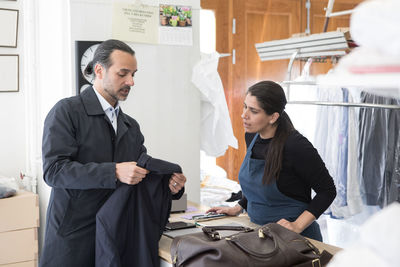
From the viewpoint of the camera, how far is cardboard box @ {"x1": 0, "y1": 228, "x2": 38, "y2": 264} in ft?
10.5

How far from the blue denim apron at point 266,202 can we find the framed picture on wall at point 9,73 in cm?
210

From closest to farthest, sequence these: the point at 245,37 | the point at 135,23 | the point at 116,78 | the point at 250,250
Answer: the point at 250,250 < the point at 116,78 < the point at 135,23 < the point at 245,37

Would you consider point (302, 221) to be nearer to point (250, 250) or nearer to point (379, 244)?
point (250, 250)

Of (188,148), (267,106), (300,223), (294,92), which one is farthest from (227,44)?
(300,223)

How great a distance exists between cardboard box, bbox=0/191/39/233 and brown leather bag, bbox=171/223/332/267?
183cm

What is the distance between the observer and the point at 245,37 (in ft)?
17.0

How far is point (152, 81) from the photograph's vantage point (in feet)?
10.7

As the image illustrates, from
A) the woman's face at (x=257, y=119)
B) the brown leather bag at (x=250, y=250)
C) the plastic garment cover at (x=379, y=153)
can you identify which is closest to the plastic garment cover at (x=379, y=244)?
the brown leather bag at (x=250, y=250)

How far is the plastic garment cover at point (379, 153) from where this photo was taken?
3584 millimetres

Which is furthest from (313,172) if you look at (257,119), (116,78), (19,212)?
(19,212)

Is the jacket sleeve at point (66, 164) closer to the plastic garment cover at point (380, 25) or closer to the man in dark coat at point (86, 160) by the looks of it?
the man in dark coat at point (86, 160)

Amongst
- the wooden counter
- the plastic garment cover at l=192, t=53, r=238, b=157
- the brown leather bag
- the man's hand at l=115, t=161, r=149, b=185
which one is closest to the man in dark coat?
the man's hand at l=115, t=161, r=149, b=185

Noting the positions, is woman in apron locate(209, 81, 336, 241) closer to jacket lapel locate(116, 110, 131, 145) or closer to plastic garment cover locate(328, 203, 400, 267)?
jacket lapel locate(116, 110, 131, 145)

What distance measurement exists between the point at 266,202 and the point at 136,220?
690 millimetres
